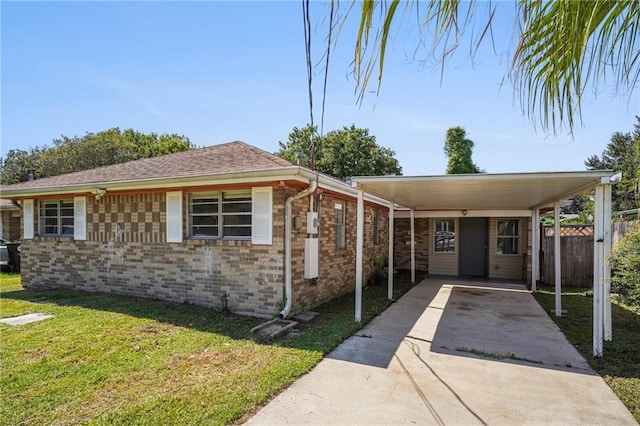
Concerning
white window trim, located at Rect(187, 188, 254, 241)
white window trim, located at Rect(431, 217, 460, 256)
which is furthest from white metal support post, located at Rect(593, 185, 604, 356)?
white window trim, located at Rect(431, 217, 460, 256)

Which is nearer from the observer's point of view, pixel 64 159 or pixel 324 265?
pixel 324 265

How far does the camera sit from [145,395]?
3.87m

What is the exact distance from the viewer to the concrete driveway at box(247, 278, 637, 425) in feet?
11.7

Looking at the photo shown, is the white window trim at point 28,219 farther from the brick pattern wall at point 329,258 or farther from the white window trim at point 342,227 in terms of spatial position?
the white window trim at point 342,227

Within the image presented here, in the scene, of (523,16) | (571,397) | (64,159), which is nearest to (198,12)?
(523,16)

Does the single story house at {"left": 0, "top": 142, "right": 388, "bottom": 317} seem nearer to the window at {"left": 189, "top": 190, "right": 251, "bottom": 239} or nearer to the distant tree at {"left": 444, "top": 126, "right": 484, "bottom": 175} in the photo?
the window at {"left": 189, "top": 190, "right": 251, "bottom": 239}

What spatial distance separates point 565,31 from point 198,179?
7.08 metres

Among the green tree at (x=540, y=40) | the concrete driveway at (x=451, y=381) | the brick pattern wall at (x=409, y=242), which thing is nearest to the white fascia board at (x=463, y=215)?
the brick pattern wall at (x=409, y=242)

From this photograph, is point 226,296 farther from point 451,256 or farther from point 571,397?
point 451,256

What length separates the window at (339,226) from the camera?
9.59 m

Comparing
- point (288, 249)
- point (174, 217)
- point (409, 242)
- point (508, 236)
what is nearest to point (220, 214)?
point (174, 217)

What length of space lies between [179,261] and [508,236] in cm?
1190

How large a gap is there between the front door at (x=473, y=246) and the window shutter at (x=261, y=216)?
33.0 feet

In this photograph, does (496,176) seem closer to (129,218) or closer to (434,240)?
(129,218)
